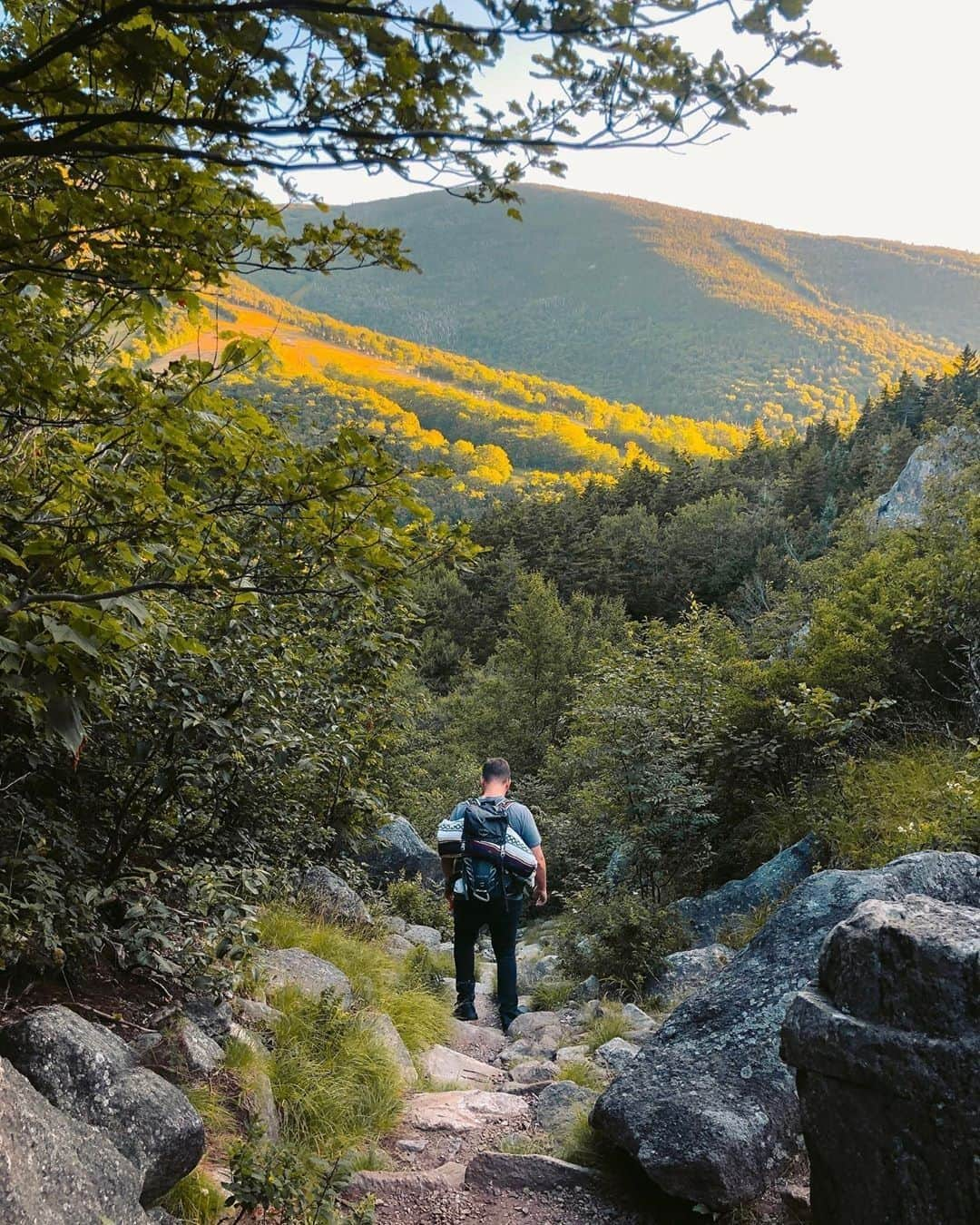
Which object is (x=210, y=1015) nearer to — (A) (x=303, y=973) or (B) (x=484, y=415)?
(A) (x=303, y=973)

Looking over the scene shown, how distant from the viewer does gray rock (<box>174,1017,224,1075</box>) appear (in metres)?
3.66

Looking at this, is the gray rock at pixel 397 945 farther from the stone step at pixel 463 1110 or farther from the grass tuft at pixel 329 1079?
the grass tuft at pixel 329 1079

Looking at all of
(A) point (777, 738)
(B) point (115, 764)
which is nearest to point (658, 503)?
(A) point (777, 738)

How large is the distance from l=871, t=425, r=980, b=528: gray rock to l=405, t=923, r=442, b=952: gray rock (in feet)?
37.6

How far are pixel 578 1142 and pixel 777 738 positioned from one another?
712cm

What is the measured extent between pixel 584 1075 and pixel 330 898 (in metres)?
3.30

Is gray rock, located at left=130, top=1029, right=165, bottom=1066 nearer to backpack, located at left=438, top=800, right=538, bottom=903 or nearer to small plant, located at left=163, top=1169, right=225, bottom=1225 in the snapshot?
small plant, located at left=163, top=1169, right=225, bottom=1225

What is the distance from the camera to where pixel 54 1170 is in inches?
91.0

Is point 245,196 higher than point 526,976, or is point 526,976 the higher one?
point 245,196

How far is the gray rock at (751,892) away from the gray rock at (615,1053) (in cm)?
275

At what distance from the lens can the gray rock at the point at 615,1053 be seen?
5203 millimetres

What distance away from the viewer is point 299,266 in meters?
2.91

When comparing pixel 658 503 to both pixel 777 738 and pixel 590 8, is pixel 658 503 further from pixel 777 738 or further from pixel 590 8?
pixel 590 8

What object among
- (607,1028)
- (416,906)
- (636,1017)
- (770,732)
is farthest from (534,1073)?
(770,732)
